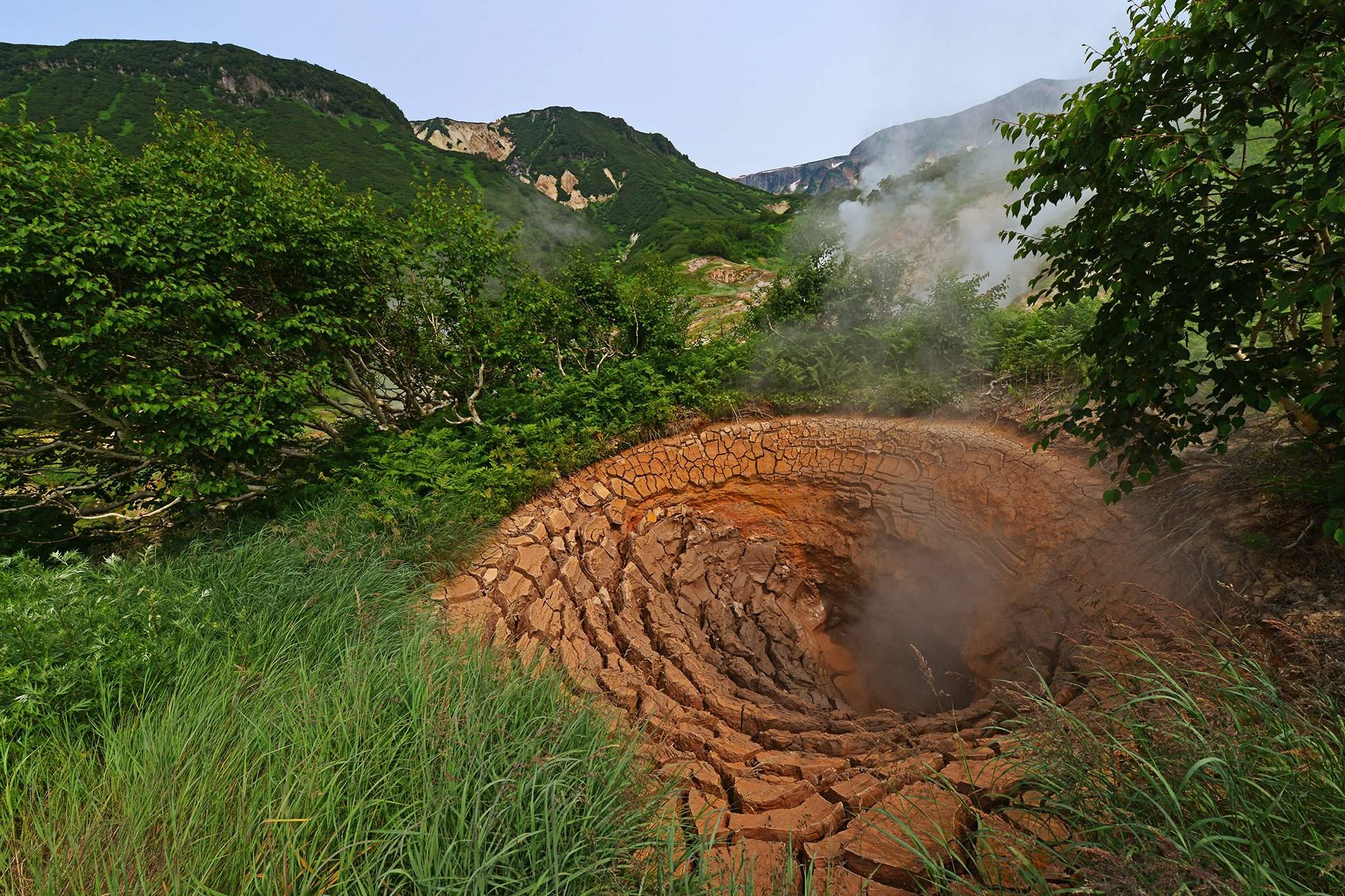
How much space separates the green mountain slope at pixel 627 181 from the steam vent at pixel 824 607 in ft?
82.5

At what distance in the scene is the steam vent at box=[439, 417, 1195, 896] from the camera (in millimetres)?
2100

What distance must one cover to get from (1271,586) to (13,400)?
846 centimetres

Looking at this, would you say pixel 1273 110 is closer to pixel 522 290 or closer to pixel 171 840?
pixel 171 840

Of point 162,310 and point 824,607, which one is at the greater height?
point 162,310

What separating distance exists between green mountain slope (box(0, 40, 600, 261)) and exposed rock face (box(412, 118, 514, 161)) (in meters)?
5.85

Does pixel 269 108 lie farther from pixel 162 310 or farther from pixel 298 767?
pixel 298 767

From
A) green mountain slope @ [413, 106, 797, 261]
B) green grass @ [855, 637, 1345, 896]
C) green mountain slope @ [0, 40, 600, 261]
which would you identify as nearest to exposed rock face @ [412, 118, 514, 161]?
green mountain slope @ [413, 106, 797, 261]

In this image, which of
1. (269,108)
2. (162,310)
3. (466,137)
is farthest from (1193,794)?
(466,137)

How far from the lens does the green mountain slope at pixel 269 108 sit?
39094mm

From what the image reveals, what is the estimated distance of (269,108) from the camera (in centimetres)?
5141

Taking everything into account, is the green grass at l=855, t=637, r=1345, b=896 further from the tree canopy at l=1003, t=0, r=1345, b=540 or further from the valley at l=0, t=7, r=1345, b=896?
the tree canopy at l=1003, t=0, r=1345, b=540

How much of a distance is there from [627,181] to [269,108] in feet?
132

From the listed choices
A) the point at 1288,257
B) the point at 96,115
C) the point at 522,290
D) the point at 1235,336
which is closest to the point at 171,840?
the point at 1235,336

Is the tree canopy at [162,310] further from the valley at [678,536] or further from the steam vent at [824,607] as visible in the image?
the steam vent at [824,607]
